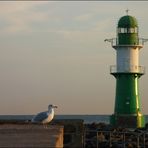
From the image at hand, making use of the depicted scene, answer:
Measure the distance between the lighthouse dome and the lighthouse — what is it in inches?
23.4

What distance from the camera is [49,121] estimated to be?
10953 mm

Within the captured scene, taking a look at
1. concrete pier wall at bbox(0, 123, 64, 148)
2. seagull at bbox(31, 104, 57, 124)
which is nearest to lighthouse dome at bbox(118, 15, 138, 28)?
seagull at bbox(31, 104, 57, 124)

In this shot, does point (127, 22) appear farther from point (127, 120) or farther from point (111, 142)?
point (111, 142)

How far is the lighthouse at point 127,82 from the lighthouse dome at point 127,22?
23.4 inches

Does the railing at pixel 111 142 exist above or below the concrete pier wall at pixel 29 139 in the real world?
above

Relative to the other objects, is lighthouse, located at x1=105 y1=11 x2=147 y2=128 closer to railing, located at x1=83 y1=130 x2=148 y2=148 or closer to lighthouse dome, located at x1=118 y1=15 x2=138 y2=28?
lighthouse dome, located at x1=118 y1=15 x2=138 y2=28

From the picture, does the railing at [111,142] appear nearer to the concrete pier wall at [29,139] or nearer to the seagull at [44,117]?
the seagull at [44,117]

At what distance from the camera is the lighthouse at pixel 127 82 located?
29938mm

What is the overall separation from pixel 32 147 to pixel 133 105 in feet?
79.4

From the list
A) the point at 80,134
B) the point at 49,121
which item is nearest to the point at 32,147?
the point at 80,134

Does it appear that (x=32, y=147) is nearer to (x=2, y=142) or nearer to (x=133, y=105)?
(x=2, y=142)

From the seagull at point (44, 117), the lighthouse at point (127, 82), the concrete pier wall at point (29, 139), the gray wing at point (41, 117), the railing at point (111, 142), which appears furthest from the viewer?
the lighthouse at point (127, 82)

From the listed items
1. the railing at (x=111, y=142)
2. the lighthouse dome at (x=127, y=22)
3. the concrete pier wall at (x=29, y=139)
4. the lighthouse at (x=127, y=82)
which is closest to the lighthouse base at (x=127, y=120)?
the lighthouse at (x=127, y=82)

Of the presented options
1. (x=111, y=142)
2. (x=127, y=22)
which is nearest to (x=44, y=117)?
(x=111, y=142)
